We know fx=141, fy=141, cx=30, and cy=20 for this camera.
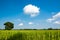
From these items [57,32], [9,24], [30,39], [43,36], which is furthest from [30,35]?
[9,24]

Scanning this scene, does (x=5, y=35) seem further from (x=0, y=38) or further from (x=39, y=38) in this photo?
(x=39, y=38)

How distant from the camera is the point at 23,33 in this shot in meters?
7.73

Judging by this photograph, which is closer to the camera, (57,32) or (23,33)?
(57,32)

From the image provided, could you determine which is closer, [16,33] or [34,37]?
[34,37]

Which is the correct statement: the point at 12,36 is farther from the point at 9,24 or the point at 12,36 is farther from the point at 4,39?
the point at 9,24

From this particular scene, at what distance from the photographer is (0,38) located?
810 centimetres

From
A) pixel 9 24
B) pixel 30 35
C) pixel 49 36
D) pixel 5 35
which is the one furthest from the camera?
pixel 9 24

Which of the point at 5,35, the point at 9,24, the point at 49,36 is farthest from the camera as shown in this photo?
the point at 9,24

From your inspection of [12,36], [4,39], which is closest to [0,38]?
[4,39]

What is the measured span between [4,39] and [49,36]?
257cm

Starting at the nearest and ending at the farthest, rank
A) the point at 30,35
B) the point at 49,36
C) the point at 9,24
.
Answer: the point at 49,36, the point at 30,35, the point at 9,24

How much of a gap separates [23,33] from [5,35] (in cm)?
115

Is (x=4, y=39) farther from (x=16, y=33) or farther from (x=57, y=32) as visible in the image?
(x=57, y=32)

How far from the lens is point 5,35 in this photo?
8.15 metres
